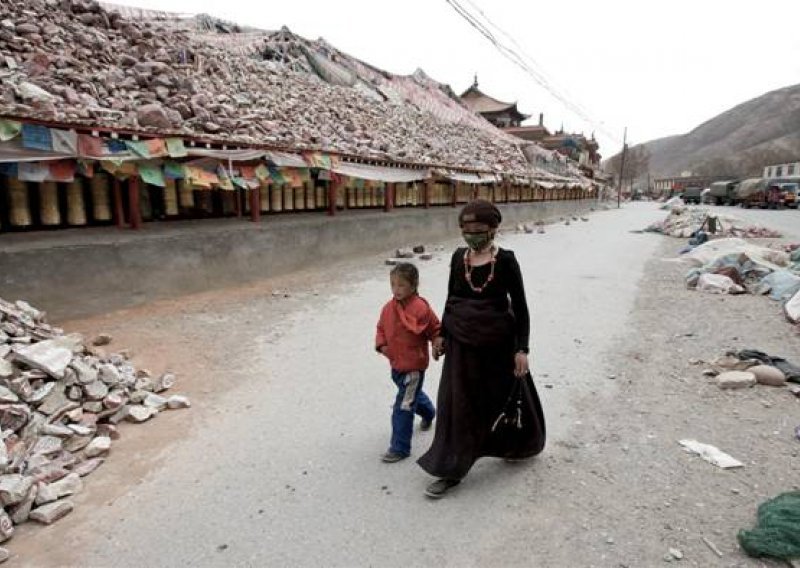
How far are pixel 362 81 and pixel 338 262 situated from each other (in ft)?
58.4

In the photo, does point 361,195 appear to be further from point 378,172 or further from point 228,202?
point 228,202

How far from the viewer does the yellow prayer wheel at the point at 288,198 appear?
1060 cm

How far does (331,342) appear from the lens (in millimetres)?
5676

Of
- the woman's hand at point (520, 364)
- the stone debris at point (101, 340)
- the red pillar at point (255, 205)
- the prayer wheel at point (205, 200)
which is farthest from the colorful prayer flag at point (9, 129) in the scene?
the woman's hand at point (520, 364)

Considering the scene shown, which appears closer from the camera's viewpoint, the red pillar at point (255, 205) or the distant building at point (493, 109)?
the red pillar at point (255, 205)

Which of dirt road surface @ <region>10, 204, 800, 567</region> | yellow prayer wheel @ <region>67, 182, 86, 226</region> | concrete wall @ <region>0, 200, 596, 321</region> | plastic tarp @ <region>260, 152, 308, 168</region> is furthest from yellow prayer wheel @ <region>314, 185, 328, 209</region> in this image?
dirt road surface @ <region>10, 204, 800, 567</region>

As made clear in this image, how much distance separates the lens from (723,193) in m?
42.8

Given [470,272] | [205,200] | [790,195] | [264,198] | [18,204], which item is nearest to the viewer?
[470,272]

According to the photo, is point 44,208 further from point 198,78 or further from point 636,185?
point 636,185

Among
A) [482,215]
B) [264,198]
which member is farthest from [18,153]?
[482,215]

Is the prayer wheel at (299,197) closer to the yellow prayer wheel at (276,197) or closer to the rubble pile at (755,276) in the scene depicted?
the yellow prayer wheel at (276,197)

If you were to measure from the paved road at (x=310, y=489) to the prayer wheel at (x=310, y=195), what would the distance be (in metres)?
6.47

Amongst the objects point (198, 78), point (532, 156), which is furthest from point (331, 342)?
point (532, 156)

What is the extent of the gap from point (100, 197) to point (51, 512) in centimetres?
572
